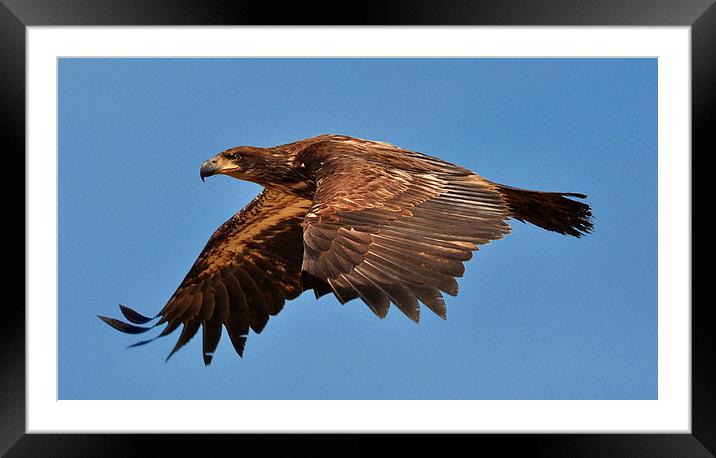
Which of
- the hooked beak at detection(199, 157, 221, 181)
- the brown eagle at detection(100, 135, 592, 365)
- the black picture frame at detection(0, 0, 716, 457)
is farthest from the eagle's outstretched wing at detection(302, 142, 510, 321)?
the hooked beak at detection(199, 157, 221, 181)

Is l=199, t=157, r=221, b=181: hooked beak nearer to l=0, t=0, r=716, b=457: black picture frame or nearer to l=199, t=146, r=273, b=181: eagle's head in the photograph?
l=199, t=146, r=273, b=181: eagle's head

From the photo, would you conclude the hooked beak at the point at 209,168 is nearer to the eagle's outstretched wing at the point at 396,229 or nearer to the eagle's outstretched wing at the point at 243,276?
the eagle's outstretched wing at the point at 243,276

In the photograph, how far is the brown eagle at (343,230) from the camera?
599cm

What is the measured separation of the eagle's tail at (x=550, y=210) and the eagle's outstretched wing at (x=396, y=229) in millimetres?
360

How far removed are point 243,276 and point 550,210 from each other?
2711mm

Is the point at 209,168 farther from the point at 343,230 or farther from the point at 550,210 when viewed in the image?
the point at 550,210

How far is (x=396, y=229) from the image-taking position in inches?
252

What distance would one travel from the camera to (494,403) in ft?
23.2
